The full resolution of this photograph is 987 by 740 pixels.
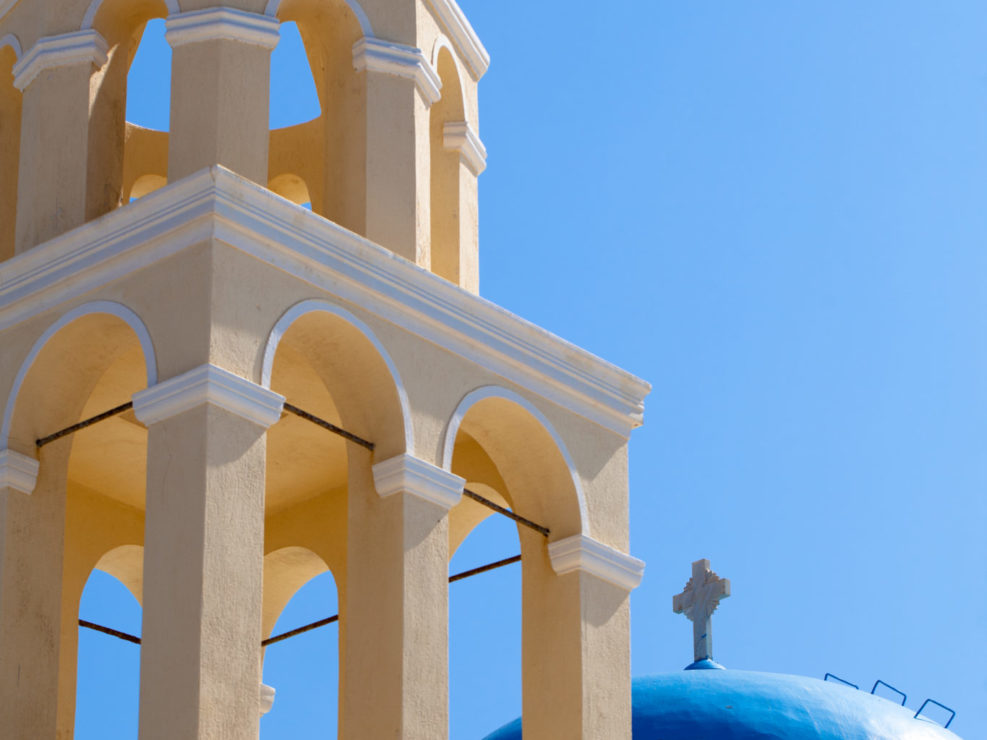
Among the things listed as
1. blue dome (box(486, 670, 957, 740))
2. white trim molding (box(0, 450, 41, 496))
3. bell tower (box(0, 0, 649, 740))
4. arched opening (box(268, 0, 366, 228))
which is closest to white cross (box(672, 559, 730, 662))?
blue dome (box(486, 670, 957, 740))

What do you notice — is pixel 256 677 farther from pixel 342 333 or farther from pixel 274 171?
pixel 274 171

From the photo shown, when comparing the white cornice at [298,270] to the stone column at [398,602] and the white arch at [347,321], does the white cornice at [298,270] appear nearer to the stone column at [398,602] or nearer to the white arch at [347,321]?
the white arch at [347,321]

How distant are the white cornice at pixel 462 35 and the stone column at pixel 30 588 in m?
3.68

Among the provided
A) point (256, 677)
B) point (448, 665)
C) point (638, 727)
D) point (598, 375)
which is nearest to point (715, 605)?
point (638, 727)

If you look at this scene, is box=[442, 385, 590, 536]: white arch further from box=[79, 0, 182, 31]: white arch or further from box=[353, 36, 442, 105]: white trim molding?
box=[79, 0, 182, 31]: white arch

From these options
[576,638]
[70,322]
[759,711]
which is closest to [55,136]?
[70,322]

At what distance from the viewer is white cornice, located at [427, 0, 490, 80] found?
19078 millimetres

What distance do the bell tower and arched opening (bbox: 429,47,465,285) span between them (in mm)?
20

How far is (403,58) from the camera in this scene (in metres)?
18.4

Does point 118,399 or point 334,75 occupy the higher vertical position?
point 334,75

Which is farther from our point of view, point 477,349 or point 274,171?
point 274,171

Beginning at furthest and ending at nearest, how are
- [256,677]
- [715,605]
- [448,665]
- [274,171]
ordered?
[715,605] < [274,171] < [448,665] < [256,677]

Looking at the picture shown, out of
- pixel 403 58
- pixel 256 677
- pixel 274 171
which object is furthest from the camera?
pixel 274 171

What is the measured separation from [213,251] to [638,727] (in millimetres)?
5709
